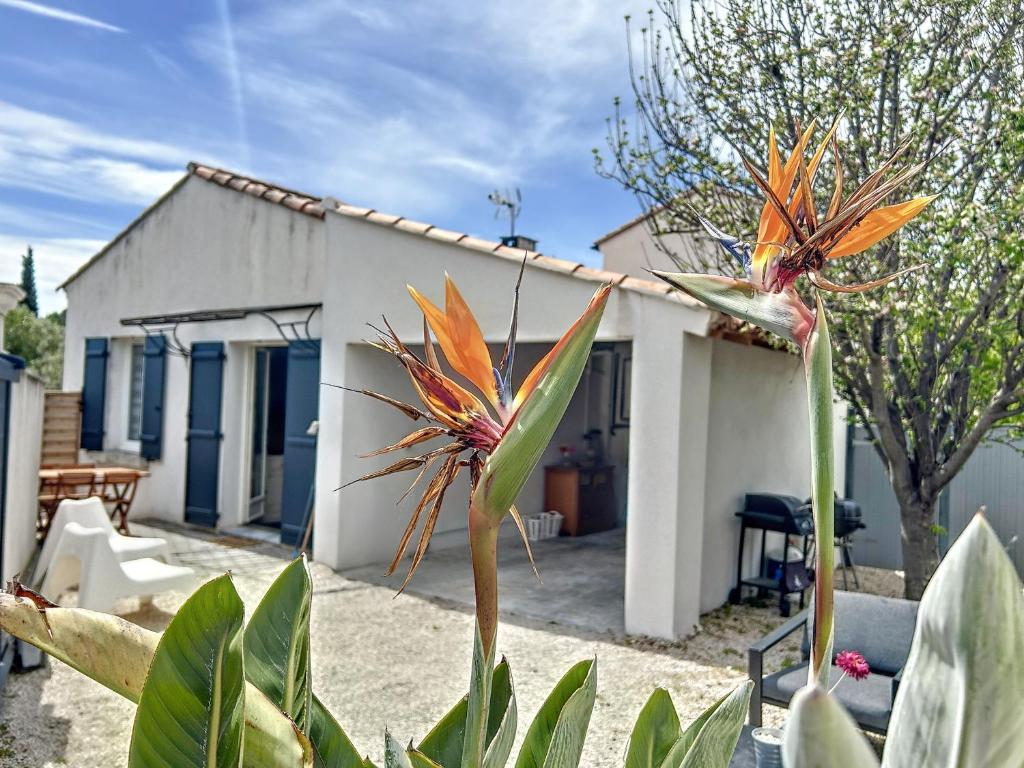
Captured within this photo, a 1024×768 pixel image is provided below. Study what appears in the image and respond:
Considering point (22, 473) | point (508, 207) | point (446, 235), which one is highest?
point (508, 207)

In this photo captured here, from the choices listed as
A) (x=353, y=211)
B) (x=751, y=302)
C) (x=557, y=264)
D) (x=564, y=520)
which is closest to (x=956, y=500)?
(x=564, y=520)

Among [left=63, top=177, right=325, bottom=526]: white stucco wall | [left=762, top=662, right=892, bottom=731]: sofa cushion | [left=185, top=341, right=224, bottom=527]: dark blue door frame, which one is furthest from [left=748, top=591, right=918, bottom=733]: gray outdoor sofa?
[left=185, top=341, right=224, bottom=527]: dark blue door frame

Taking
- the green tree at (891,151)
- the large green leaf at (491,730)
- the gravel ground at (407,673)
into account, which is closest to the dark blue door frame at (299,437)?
the gravel ground at (407,673)

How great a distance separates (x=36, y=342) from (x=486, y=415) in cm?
2978

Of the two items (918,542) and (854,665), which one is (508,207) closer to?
(918,542)

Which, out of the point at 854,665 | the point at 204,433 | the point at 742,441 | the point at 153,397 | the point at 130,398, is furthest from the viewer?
Answer: the point at 130,398

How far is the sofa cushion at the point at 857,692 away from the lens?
396cm

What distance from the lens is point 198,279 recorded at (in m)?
10.4

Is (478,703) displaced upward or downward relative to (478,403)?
downward

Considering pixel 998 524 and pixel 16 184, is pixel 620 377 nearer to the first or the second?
pixel 998 524

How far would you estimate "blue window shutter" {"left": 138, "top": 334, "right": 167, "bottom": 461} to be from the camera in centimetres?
1066

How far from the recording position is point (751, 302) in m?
0.87

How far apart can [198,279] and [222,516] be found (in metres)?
3.14

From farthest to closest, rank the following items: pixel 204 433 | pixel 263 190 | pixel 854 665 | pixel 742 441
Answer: pixel 204 433 < pixel 263 190 < pixel 742 441 < pixel 854 665
